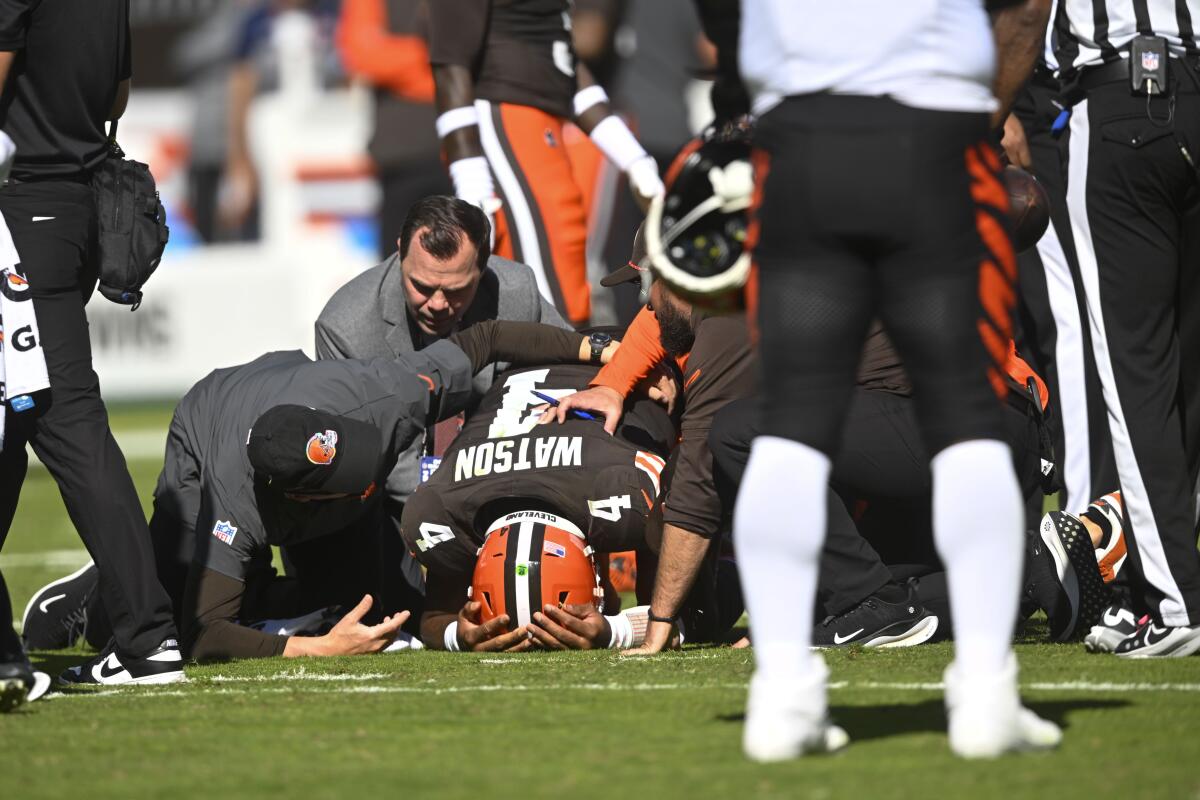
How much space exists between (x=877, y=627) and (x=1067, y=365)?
1666 mm

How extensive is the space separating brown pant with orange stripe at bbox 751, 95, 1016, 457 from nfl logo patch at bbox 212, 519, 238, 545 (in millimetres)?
2487

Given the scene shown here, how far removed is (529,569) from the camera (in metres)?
5.66

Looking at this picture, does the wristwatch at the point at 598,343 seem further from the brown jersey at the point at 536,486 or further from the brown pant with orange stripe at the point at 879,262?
the brown pant with orange stripe at the point at 879,262

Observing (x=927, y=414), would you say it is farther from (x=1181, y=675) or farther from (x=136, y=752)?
(x=136, y=752)

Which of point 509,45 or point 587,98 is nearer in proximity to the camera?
point 509,45

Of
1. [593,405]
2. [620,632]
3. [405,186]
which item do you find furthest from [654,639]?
[405,186]

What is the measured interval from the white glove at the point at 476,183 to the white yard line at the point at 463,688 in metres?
2.84

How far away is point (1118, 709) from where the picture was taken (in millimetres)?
3941

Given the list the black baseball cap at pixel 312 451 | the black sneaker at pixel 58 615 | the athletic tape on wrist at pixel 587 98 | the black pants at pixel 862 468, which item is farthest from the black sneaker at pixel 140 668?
the athletic tape on wrist at pixel 587 98

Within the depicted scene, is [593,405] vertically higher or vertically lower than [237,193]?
lower

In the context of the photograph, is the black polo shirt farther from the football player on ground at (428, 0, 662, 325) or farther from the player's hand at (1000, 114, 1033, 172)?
the player's hand at (1000, 114, 1033, 172)

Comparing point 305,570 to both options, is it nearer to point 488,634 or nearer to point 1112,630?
point 488,634

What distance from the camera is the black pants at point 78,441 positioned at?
4918 mm

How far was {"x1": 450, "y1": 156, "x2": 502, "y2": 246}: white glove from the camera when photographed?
7582mm
